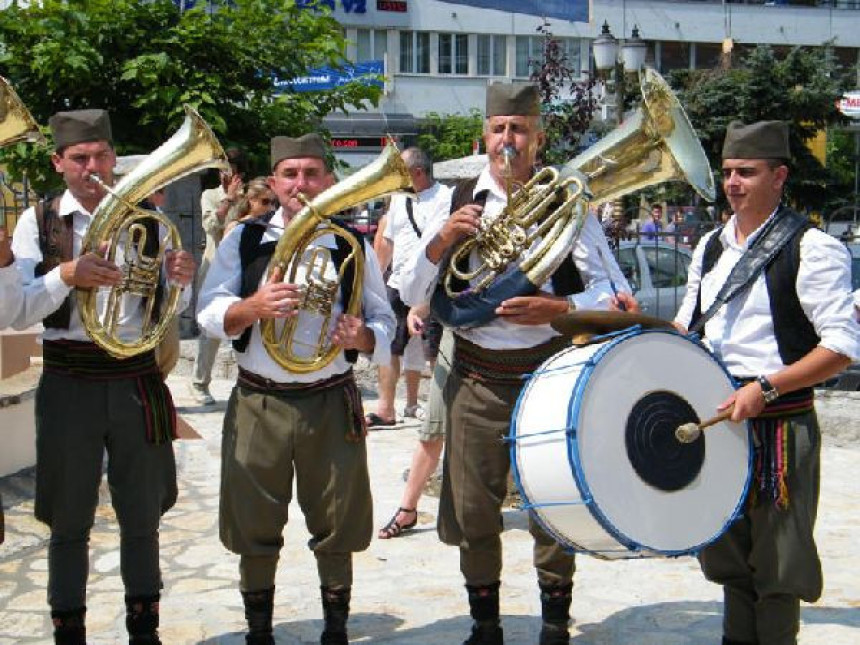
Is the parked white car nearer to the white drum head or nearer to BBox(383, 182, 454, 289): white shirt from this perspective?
BBox(383, 182, 454, 289): white shirt

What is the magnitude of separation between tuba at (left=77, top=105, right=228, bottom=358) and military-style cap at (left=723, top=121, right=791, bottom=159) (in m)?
1.75

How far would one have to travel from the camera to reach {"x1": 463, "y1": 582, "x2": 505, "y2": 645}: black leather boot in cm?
462

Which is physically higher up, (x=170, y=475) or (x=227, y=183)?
(x=227, y=183)

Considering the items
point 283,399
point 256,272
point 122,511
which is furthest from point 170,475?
point 256,272

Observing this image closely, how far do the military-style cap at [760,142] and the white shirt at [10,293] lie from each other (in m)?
2.36

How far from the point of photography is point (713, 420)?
3.90 m

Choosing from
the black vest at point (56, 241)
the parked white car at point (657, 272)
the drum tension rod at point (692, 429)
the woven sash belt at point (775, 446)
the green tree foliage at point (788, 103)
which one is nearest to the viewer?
the drum tension rod at point (692, 429)

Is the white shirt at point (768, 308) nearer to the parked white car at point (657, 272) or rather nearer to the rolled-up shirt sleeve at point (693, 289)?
the rolled-up shirt sleeve at point (693, 289)

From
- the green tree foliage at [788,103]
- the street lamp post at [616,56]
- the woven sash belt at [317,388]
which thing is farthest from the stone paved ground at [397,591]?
the green tree foliage at [788,103]

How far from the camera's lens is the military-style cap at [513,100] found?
457cm

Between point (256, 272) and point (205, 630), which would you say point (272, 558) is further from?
point (256, 272)

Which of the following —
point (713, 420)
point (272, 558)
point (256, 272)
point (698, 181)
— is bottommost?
point (272, 558)

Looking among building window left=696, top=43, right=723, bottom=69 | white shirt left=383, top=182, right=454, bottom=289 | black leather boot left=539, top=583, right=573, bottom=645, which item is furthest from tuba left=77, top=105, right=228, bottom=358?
building window left=696, top=43, right=723, bottom=69

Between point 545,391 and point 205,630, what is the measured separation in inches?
71.3
